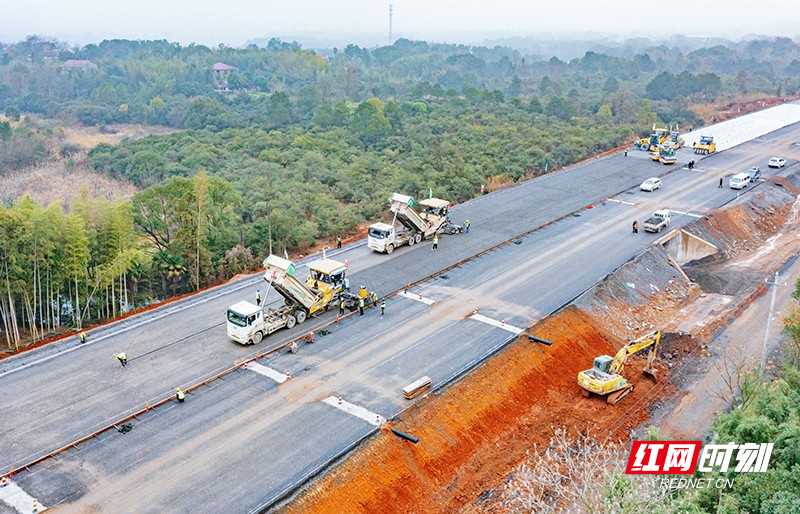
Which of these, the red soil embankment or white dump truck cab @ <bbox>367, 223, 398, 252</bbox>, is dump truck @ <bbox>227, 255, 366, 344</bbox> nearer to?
white dump truck cab @ <bbox>367, 223, 398, 252</bbox>

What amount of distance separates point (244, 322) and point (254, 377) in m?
2.88

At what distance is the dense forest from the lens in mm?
32469

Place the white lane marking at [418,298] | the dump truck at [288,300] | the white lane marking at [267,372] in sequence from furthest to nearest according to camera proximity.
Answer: the white lane marking at [418,298]
the dump truck at [288,300]
the white lane marking at [267,372]

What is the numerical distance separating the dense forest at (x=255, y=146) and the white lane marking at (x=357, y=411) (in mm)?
15416

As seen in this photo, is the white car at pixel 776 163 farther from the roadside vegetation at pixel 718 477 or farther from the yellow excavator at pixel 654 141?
the roadside vegetation at pixel 718 477

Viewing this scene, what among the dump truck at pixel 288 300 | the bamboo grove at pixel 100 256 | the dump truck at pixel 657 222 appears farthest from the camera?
the dump truck at pixel 657 222

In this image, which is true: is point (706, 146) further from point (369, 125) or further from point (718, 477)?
point (718, 477)

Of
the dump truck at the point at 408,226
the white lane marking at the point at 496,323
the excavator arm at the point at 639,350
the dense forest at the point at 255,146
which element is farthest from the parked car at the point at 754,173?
the white lane marking at the point at 496,323

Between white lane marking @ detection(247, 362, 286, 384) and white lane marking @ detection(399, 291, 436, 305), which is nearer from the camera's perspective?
white lane marking @ detection(247, 362, 286, 384)

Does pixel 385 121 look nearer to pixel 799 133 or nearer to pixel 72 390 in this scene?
pixel 799 133

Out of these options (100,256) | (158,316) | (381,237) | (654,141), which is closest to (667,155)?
(654,141)

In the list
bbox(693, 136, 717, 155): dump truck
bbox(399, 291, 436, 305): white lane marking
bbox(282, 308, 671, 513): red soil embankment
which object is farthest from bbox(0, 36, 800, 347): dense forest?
bbox(282, 308, 671, 513): red soil embankment

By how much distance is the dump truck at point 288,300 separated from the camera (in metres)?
28.0

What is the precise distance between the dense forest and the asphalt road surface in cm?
482
